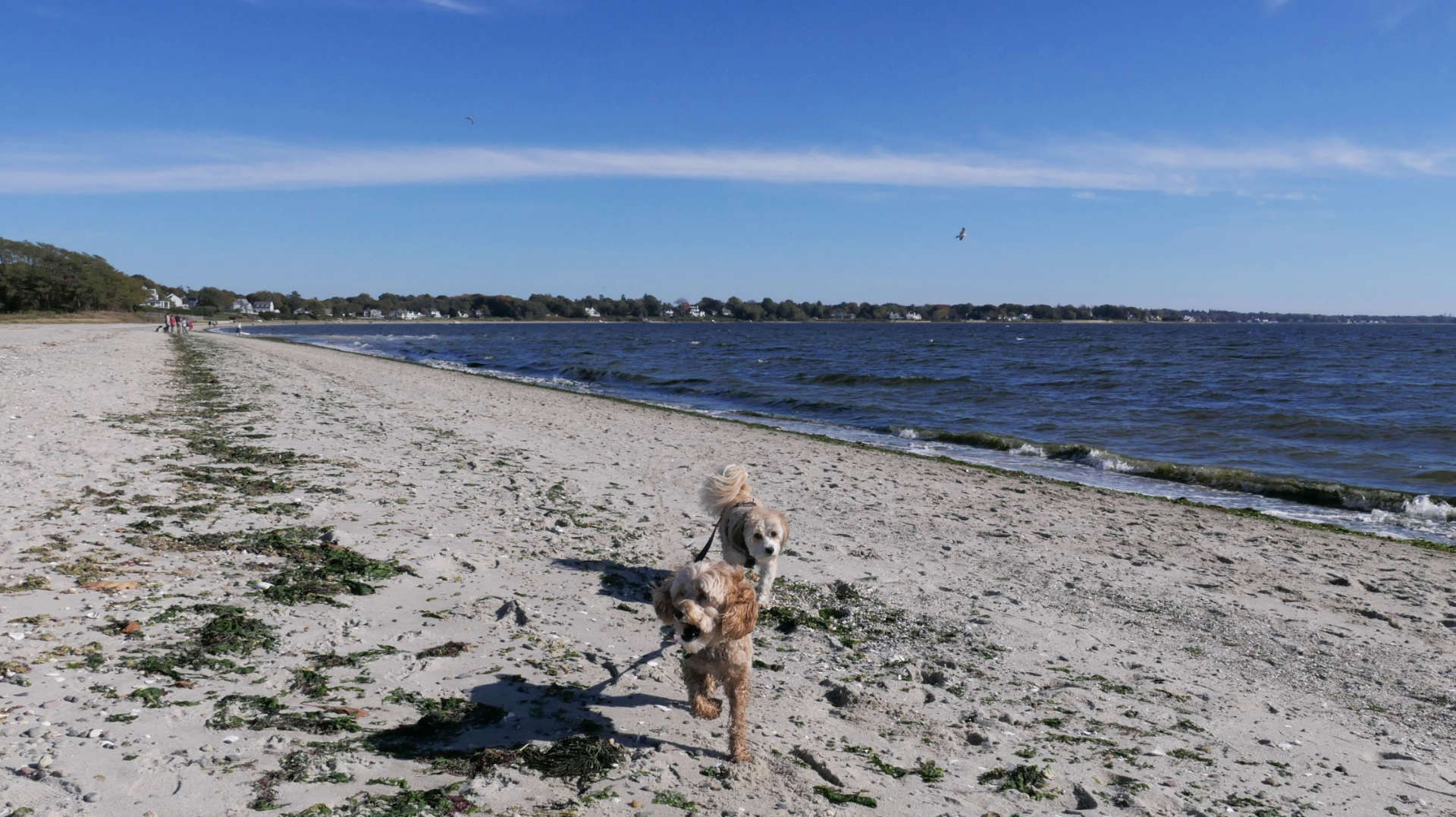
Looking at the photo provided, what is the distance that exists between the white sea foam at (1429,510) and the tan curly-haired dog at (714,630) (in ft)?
40.2

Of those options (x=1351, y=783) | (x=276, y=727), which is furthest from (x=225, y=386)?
(x=1351, y=783)

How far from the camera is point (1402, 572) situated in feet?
26.4

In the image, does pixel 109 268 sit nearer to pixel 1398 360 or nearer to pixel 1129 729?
pixel 1129 729

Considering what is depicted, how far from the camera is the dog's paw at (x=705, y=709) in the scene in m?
3.70

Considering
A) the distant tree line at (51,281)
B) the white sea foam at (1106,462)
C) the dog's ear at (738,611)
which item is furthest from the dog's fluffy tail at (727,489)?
the distant tree line at (51,281)

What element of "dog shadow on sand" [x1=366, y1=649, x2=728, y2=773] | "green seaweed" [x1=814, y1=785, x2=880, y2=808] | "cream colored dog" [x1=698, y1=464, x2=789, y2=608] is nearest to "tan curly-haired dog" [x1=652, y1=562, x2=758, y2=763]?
"dog shadow on sand" [x1=366, y1=649, x2=728, y2=773]

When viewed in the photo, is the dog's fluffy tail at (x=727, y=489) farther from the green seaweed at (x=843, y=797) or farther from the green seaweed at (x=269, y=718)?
the green seaweed at (x=269, y=718)

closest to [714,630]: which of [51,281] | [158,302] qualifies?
[51,281]

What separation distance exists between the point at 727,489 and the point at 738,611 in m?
2.86

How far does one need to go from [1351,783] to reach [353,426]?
42.1 feet

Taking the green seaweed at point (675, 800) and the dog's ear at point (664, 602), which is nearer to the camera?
the green seaweed at point (675, 800)

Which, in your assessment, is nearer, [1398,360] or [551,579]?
[551,579]

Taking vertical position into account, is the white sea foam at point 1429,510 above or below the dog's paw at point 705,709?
below

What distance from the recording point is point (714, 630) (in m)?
3.38
